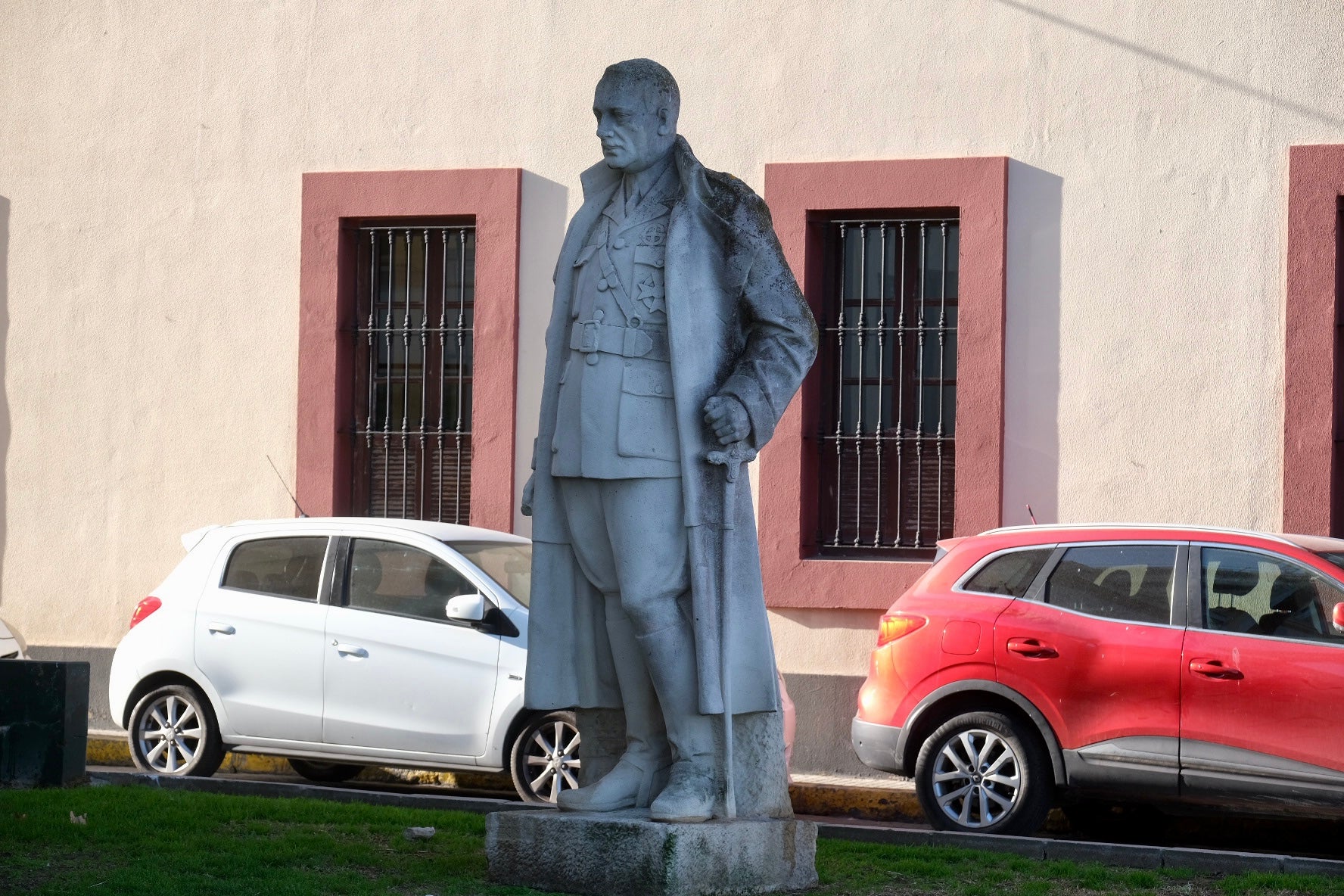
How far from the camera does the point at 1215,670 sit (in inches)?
369

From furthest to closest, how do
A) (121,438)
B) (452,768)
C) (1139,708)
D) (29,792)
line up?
(121,438) → (452,768) → (1139,708) → (29,792)

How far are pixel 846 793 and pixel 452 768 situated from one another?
243 centimetres

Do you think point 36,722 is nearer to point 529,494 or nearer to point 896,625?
point 529,494

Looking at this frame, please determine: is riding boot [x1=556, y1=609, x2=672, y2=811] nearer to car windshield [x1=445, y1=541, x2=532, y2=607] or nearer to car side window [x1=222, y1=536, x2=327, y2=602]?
car windshield [x1=445, y1=541, x2=532, y2=607]

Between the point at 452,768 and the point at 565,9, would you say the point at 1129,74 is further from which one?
the point at 452,768

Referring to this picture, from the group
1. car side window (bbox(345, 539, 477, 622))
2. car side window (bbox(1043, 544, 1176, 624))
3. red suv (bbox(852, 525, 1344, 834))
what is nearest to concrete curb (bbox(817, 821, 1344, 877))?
red suv (bbox(852, 525, 1344, 834))

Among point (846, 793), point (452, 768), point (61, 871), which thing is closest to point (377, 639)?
point (452, 768)

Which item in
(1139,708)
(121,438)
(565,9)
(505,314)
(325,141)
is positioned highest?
(565,9)

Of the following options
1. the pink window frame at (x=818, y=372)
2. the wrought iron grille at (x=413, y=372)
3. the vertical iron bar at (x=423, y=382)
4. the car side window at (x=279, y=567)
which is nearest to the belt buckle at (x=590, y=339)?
the car side window at (x=279, y=567)

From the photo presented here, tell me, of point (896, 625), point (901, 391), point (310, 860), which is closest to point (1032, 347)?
point (901, 391)

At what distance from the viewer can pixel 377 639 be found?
36.1 feet

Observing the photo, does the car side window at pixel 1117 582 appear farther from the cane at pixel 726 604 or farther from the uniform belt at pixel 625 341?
the uniform belt at pixel 625 341

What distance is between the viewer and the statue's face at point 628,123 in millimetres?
6285

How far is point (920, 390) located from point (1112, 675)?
386 cm
